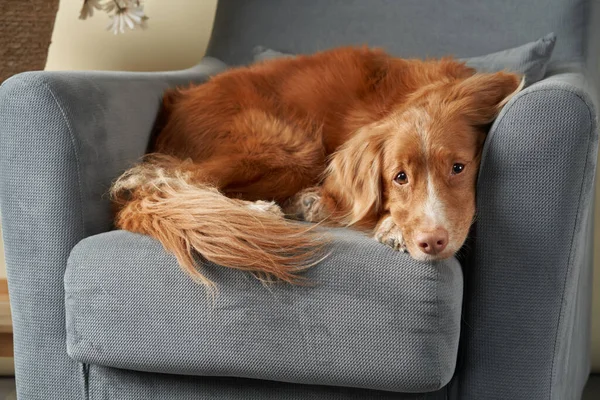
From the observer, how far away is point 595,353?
2.99m

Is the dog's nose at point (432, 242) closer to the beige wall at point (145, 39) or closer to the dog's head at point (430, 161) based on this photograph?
the dog's head at point (430, 161)

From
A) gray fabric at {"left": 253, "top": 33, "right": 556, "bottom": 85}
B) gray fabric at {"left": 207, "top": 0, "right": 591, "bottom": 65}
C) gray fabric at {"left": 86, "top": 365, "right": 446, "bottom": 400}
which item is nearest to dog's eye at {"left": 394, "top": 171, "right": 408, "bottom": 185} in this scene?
gray fabric at {"left": 86, "top": 365, "right": 446, "bottom": 400}

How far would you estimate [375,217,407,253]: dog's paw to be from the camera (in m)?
1.67

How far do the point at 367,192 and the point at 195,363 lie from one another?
616mm

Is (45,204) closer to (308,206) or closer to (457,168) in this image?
(308,206)

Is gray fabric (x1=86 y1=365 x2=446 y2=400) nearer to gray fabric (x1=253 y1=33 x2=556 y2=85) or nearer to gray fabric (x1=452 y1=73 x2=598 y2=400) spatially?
gray fabric (x1=452 y1=73 x2=598 y2=400)

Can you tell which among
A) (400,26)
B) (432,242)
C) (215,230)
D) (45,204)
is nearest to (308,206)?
(215,230)

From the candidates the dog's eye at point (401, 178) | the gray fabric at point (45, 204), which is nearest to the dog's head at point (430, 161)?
the dog's eye at point (401, 178)

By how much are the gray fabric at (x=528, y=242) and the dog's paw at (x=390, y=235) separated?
0.19 metres

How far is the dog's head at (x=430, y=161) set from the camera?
65.7 inches

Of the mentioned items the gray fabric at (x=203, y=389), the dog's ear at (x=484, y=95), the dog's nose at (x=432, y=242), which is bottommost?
the gray fabric at (x=203, y=389)

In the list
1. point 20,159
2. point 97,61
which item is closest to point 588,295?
point 20,159

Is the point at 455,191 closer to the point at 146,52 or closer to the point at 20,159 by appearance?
the point at 20,159

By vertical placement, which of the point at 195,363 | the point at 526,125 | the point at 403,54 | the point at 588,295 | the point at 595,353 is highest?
the point at 526,125
